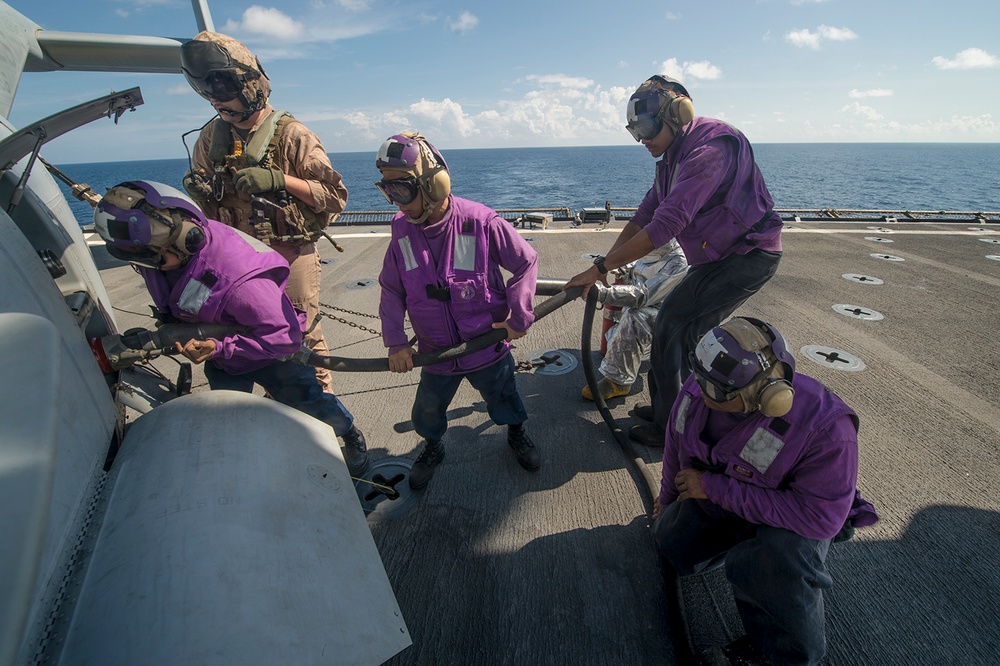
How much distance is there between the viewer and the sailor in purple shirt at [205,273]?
194cm

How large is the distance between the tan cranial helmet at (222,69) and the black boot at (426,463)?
2394 millimetres

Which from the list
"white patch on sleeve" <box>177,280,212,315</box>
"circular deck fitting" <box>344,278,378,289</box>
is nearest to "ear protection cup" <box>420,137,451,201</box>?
"white patch on sleeve" <box>177,280,212,315</box>

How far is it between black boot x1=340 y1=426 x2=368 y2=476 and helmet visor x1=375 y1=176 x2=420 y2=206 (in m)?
1.56

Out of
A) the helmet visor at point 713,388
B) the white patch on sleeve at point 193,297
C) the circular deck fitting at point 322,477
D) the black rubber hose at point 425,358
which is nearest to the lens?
the circular deck fitting at point 322,477

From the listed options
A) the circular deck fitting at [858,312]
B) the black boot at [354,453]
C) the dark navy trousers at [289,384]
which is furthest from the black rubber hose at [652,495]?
the circular deck fitting at [858,312]

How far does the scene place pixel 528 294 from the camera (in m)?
2.53

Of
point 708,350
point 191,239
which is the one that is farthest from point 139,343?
point 708,350

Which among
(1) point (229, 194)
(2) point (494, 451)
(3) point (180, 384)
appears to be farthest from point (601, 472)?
(1) point (229, 194)

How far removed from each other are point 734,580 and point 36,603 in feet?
7.07

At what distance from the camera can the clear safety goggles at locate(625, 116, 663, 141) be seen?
9.37 ft

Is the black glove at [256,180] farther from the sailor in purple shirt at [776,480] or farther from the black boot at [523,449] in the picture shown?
the sailor in purple shirt at [776,480]

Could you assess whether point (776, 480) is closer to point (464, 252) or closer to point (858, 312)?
point (464, 252)

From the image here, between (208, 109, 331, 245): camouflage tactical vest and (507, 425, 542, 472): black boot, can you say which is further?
(507, 425, 542, 472): black boot

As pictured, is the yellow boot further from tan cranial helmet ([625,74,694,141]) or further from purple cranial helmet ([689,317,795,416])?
purple cranial helmet ([689,317,795,416])
